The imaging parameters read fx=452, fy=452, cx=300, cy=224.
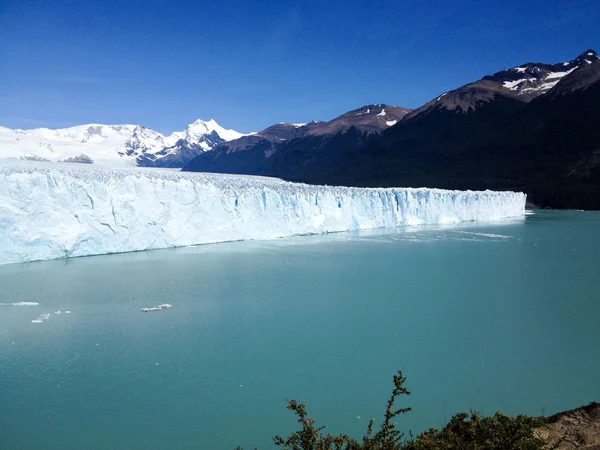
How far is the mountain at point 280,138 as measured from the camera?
3249 inches

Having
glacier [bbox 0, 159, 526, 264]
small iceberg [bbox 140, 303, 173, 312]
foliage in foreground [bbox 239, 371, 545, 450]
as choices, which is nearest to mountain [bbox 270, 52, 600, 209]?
glacier [bbox 0, 159, 526, 264]

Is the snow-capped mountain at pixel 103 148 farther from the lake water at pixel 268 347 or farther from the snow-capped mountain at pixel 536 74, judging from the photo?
the snow-capped mountain at pixel 536 74

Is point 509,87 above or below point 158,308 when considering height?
above

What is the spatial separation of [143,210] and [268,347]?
24.6ft

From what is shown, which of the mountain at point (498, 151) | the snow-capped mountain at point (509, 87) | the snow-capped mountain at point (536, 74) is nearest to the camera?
the mountain at point (498, 151)

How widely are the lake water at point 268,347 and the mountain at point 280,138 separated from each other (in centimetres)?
7220

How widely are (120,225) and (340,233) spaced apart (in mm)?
8409

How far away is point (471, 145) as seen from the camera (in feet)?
177

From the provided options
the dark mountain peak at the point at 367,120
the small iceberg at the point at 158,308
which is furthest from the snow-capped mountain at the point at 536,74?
the small iceberg at the point at 158,308

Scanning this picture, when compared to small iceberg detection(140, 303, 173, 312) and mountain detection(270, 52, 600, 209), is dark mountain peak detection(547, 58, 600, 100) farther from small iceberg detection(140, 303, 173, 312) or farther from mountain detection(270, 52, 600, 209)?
small iceberg detection(140, 303, 173, 312)

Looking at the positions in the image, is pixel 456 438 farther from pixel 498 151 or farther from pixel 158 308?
pixel 498 151

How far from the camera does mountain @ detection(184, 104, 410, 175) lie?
82512 mm

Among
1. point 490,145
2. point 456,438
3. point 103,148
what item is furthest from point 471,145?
point 103,148

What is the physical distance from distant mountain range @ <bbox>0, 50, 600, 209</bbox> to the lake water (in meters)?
30.0
